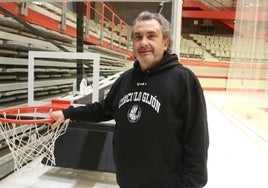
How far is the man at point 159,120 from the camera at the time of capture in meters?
1.58

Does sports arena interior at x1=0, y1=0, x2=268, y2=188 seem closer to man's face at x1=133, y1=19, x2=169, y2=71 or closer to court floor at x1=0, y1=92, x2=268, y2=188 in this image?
court floor at x1=0, y1=92, x2=268, y2=188

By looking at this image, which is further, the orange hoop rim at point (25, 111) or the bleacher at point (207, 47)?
the bleacher at point (207, 47)

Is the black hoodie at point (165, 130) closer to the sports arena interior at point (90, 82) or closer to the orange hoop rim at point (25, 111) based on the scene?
the orange hoop rim at point (25, 111)

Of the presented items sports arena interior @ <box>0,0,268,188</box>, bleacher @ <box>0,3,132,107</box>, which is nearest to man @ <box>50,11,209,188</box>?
sports arena interior @ <box>0,0,268,188</box>

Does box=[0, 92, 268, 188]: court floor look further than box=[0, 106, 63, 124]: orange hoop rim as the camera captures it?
Yes

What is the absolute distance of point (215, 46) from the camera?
18.5 metres

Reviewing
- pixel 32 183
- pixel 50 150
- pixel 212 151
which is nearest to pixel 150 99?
pixel 50 150

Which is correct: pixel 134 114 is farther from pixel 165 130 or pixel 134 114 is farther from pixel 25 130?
pixel 25 130

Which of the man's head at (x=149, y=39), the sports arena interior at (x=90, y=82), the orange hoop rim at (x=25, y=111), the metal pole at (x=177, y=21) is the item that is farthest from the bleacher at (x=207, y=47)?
the man's head at (x=149, y=39)

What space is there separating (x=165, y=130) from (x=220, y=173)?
8.24ft

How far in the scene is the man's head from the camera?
1.64 meters

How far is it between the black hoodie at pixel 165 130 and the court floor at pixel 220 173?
190 centimetres

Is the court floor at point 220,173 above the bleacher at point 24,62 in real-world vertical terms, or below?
below

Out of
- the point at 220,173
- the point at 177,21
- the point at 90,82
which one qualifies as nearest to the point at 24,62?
the point at 90,82
